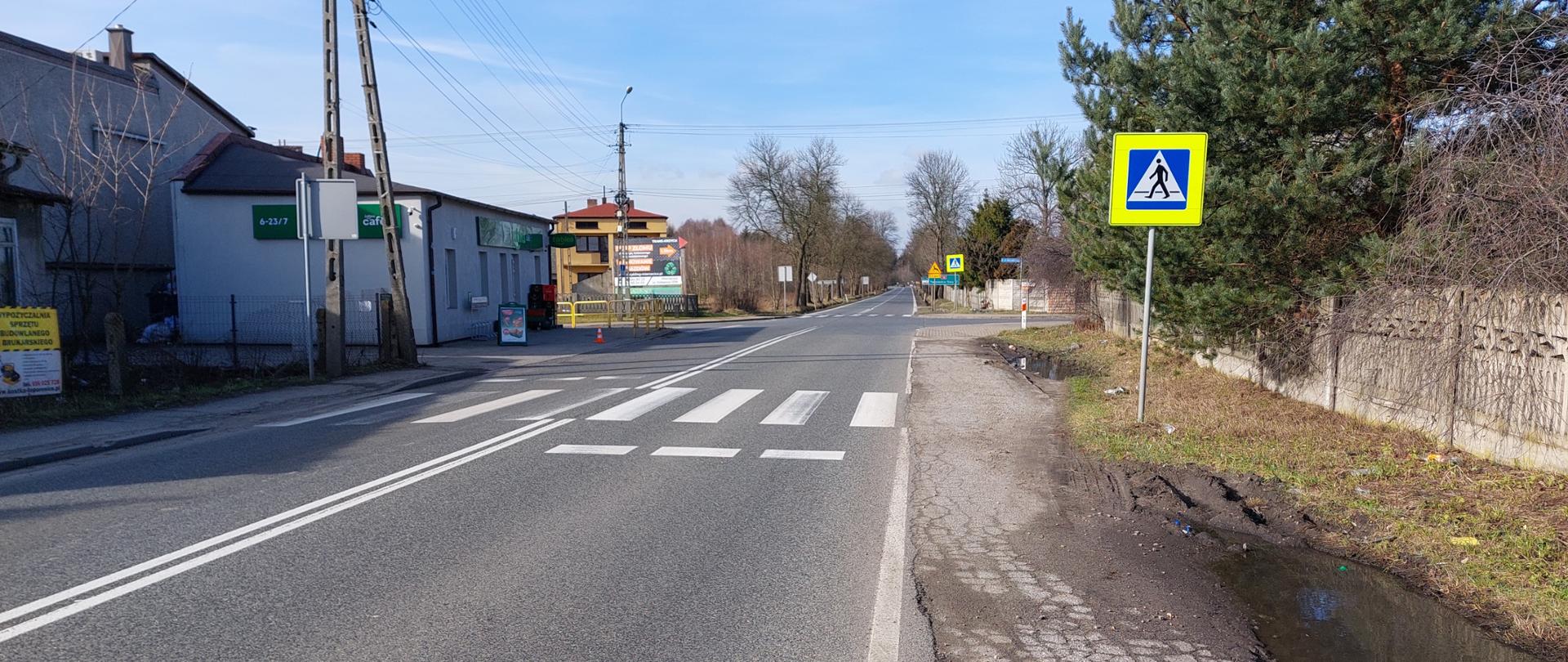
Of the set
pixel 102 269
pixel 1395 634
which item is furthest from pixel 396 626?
pixel 102 269

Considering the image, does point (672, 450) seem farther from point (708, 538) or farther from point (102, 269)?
point (102, 269)

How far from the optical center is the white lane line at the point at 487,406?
11.6m

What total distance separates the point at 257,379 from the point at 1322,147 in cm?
1552

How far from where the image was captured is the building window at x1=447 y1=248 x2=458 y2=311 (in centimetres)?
2722

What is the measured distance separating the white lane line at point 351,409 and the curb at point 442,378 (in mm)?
803

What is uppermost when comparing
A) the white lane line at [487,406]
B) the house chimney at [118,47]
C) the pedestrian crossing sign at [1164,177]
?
the house chimney at [118,47]

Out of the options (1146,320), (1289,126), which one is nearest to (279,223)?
(1146,320)

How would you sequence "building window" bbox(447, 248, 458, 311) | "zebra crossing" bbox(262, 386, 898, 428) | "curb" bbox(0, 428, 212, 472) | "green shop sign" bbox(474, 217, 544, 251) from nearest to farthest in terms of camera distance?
"curb" bbox(0, 428, 212, 472), "zebra crossing" bbox(262, 386, 898, 428), "building window" bbox(447, 248, 458, 311), "green shop sign" bbox(474, 217, 544, 251)

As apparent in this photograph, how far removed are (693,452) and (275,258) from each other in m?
21.6

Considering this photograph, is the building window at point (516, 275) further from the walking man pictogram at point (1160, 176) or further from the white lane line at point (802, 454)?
the walking man pictogram at point (1160, 176)

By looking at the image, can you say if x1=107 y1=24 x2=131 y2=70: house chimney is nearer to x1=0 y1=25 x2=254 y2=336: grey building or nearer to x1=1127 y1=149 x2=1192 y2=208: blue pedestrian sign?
x1=0 y1=25 x2=254 y2=336: grey building

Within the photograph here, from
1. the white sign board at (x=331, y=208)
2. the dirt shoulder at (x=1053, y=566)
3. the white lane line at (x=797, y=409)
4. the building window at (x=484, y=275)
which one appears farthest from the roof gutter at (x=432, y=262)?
the dirt shoulder at (x=1053, y=566)

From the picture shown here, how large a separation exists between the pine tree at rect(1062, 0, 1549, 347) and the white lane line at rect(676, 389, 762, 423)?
5.30 m

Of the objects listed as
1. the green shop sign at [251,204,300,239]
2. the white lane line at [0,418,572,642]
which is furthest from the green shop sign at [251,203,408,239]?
the white lane line at [0,418,572,642]
